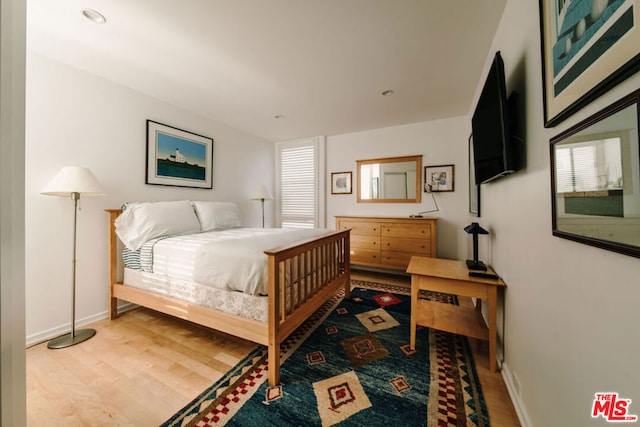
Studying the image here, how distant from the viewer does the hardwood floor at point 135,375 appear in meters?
1.27

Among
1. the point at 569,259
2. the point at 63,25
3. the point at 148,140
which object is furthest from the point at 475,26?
the point at 148,140

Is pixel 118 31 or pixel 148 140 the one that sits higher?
pixel 118 31

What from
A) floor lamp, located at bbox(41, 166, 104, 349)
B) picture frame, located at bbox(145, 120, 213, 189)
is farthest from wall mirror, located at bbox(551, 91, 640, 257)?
picture frame, located at bbox(145, 120, 213, 189)

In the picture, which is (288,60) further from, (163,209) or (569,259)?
(569,259)

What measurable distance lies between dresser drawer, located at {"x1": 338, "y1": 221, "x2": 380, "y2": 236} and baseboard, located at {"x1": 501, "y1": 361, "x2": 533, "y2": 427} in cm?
220

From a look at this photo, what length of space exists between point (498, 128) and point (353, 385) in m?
1.77

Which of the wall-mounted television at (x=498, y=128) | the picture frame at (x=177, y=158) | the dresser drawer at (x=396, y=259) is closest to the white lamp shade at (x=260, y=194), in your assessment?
the picture frame at (x=177, y=158)

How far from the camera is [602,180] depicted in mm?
649

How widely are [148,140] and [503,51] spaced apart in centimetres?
347

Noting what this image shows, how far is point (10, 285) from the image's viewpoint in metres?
0.54

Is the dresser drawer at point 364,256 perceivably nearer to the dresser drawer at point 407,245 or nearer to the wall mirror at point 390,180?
the dresser drawer at point 407,245

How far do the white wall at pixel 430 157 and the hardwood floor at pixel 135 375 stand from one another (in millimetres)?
1924

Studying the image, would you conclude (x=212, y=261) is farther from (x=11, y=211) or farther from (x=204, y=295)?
(x=11, y=211)

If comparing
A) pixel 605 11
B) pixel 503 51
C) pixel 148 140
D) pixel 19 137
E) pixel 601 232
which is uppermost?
pixel 503 51
